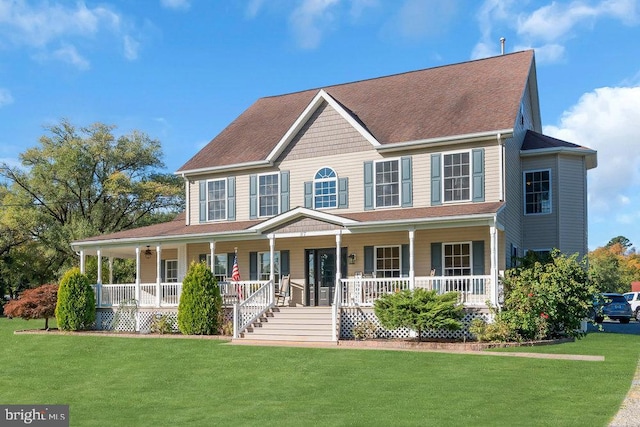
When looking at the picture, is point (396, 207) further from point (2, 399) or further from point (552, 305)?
point (2, 399)

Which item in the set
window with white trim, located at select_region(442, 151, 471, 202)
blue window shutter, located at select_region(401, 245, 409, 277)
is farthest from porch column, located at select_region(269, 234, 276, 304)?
window with white trim, located at select_region(442, 151, 471, 202)

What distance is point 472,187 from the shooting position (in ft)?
70.7

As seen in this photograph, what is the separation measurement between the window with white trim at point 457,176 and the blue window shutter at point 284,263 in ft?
20.0

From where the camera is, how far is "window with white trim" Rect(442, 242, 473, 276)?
21734 mm

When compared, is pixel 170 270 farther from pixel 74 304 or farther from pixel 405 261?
pixel 405 261

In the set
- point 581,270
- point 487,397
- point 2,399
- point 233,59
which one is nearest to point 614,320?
point 581,270

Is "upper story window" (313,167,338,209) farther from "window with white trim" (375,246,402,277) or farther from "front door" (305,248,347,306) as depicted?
"window with white trim" (375,246,402,277)

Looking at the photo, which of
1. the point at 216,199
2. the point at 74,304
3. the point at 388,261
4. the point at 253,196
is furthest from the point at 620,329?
the point at 74,304

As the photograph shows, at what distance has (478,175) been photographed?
21.5 m

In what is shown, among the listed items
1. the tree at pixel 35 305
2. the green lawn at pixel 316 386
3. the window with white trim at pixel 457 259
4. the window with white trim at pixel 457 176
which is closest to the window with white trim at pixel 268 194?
the window with white trim at pixel 457 176

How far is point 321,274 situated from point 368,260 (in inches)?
72.6

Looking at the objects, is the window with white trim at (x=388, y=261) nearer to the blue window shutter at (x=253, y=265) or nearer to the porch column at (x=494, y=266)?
the porch column at (x=494, y=266)

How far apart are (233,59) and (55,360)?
34.5 feet

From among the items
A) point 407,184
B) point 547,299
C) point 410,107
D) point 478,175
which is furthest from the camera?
point 410,107
